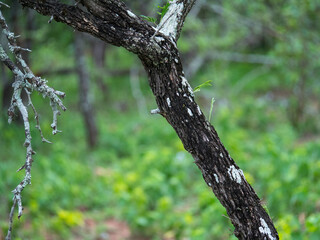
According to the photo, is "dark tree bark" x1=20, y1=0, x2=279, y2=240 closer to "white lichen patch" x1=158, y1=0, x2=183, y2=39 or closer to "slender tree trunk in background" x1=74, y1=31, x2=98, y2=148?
"white lichen patch" x1=158, y1=0, x2=183, y2=39

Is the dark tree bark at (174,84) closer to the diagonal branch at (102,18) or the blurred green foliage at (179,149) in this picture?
the diagonal branch at (102,18)

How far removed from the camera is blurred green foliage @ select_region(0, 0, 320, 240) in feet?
15.0

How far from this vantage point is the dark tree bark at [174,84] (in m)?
2.25

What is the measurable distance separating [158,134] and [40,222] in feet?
14.9

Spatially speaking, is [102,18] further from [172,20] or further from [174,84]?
[174,84]

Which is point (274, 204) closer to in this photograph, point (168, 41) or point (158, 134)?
point (168, 41)

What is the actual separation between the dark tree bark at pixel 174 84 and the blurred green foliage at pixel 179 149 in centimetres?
16

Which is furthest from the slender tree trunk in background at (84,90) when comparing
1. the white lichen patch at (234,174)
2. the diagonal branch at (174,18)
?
the white lichen patch at (234,174)

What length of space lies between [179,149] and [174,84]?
4873mm

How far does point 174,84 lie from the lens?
2.37m

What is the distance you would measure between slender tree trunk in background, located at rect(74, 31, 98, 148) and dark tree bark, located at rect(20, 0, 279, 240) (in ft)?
18.7

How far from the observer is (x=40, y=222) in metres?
4.50

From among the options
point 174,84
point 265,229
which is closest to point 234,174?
point 265,229

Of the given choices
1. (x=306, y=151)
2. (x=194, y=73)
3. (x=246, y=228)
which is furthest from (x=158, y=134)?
(x=246, y=228)
